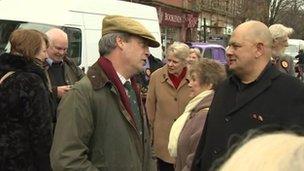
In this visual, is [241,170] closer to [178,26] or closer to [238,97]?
[238,97]

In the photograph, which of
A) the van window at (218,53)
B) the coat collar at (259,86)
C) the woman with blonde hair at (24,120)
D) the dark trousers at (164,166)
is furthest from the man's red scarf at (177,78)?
the van window at (218,53)

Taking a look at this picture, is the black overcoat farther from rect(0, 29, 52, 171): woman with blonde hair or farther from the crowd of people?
rect(0, 29, 52, 171): woman with blonde hair

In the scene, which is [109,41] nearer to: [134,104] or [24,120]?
[134,104]

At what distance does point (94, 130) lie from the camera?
3477mm

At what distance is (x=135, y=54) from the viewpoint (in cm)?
362

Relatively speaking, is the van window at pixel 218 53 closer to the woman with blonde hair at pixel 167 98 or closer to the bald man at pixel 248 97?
the woman with blonde hair at pixel 167 98

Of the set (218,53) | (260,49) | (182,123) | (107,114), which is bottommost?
(218,53)

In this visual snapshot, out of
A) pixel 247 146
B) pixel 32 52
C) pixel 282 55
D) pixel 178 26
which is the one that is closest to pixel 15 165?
pixel 32 52

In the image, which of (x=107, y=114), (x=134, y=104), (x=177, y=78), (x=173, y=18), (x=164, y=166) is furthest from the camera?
(x=173, y=18)

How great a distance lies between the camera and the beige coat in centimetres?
629

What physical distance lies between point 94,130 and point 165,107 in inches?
114

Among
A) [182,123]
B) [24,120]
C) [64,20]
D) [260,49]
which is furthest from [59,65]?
[64,20]

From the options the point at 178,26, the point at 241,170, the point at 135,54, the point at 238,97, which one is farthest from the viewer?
the point at 178,26

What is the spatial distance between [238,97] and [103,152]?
82 centimetres
